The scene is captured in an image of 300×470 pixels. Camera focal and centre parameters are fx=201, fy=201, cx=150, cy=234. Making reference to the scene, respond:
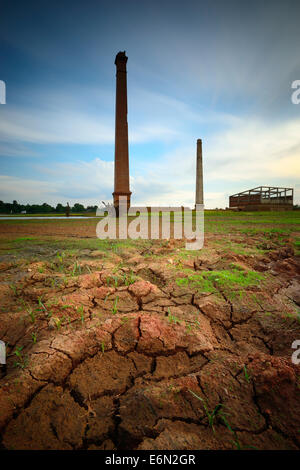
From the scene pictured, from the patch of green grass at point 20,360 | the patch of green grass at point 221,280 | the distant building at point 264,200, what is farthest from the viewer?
the distant building at point 264,200

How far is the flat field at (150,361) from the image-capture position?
2.48 ft

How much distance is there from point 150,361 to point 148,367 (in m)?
0.04

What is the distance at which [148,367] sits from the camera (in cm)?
106

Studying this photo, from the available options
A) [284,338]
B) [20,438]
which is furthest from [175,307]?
[20,438]

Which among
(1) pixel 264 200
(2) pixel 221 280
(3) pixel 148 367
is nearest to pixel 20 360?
(3) pixel 148 367

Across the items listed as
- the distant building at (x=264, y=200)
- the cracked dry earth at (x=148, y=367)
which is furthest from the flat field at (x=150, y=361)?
the distant building at (x=264, y=200)

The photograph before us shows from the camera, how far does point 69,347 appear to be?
3.58 ft

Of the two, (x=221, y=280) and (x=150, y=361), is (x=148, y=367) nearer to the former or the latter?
(x=150, y=361)

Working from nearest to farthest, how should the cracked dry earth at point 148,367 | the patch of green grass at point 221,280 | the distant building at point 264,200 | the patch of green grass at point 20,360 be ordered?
the cracked dry earth at point 148,367 < the patch of green grass at point 20,360 < the patch of green grass at point 221,280 < the distant building at point 264,200

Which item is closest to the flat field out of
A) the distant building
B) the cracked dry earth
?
the cracked dry earth

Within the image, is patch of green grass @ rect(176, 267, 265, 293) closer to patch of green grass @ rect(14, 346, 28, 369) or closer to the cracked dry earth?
the cracked dry earth

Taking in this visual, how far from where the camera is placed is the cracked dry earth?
2.46ft

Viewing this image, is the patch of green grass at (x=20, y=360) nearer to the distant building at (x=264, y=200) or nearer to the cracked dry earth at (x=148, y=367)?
the cracked dry earth at (x=148, y=367)

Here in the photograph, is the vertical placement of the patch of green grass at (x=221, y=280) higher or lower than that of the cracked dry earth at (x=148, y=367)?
higher
